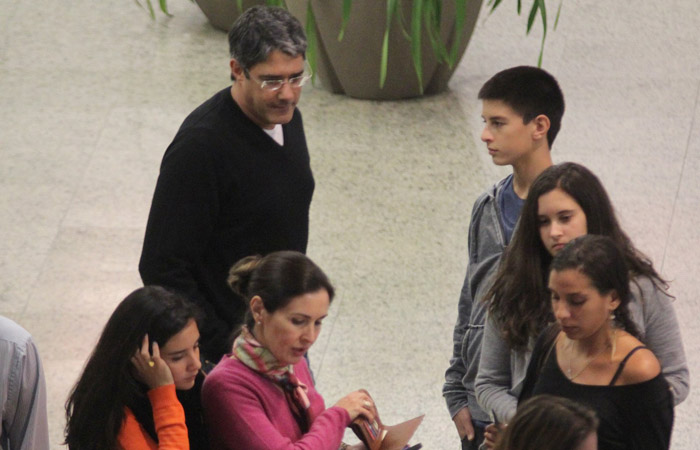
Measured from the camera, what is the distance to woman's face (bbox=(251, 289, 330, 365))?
2014 mm

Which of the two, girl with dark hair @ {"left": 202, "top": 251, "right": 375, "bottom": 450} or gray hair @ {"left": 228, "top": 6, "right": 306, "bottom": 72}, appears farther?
gray hair @ {"left": 228, "top": 6, "right": 306, "bottom": 72}

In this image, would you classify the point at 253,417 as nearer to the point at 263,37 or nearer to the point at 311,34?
the point at 263,37

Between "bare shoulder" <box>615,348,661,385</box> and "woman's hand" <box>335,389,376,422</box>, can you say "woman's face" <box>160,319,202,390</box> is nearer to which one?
"woman's hand" <box>335,389,376,422</box>

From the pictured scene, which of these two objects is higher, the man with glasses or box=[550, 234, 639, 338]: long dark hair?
box=[550, 234, 639, 338]: long dark hair

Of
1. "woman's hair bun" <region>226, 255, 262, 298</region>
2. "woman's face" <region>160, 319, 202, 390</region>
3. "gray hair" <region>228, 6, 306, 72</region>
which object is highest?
"gray hair" <region>228, 6, 306, 72</region>

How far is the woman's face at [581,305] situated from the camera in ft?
5.90

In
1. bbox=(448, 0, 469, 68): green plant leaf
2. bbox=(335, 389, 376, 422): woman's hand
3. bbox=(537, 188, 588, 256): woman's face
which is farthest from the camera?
bbox=(448, 0, 469, 68): green plant leaf

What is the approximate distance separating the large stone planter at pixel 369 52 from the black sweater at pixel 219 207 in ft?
7.70

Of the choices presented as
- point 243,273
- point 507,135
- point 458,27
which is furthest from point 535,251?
point 458,27

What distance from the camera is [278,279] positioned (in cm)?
204

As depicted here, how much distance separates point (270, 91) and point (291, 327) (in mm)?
513

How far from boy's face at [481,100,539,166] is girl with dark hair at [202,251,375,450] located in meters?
0.48

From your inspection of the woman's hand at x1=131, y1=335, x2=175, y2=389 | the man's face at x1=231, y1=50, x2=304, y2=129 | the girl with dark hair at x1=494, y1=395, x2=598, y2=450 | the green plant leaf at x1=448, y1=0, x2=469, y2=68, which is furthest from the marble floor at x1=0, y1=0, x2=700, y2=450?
the girl with dark hair at x1=494, y1=395, x2=598, y2=450

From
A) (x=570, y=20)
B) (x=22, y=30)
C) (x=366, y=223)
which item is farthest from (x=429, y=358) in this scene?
(x=22, y=30)
